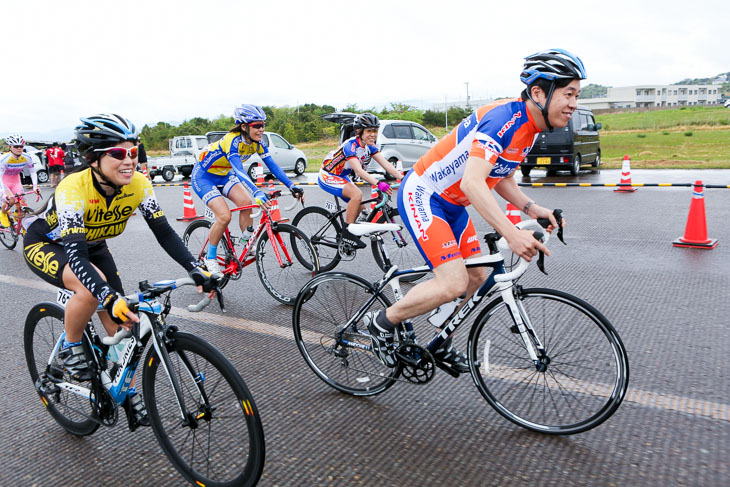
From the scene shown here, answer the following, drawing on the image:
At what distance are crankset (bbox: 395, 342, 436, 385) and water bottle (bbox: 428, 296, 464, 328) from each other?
0.20 m

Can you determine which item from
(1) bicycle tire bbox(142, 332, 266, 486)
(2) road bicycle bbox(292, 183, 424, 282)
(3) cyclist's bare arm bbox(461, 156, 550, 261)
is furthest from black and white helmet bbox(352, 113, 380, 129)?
(1) bicycle tire bbox(142, 332, 266, 486)

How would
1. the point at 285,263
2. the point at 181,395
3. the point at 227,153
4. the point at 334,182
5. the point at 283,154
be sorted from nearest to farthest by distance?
the point at 181,395 < the point at 285,263 < the point at 227,153 < the point at 334,182 < the point at 283,154

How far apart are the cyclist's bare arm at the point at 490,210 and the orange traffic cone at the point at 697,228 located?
19.4 feet

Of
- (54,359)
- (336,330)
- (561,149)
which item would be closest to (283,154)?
(561,149)

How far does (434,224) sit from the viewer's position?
3.51 metres

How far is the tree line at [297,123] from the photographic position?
48375mm

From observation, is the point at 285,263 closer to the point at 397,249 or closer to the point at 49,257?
the point at 397,249

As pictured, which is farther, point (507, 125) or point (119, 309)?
point (507, 125)

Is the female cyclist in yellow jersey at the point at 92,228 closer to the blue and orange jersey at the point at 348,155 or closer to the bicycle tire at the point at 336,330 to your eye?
the bicycle tire at the point at 336,330

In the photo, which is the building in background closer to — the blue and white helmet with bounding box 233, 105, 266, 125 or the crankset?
the blue and white helmet with bounding box 233, 105, 266, 125

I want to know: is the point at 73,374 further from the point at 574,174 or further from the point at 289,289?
the point at 574,174

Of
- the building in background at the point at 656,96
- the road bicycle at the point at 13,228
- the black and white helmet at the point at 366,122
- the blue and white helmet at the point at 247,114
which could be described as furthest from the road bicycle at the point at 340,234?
the building in background at the point at 656,96

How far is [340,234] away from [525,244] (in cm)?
462

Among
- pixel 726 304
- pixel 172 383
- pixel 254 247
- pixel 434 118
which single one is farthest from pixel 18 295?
pixel 434 118
